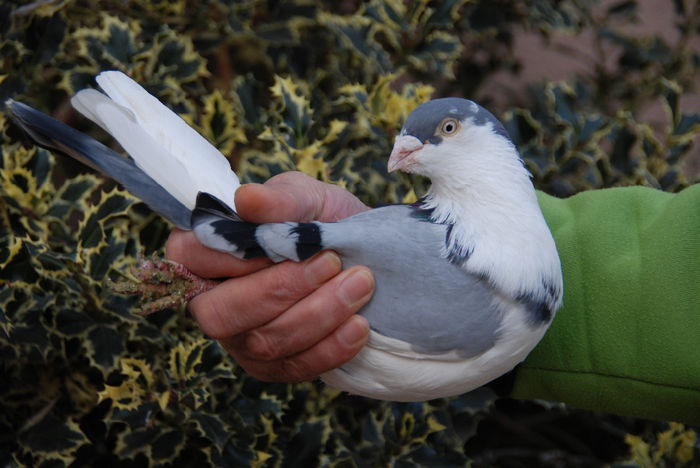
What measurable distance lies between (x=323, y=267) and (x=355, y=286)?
0.04 m

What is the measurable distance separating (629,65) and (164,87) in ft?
4.24

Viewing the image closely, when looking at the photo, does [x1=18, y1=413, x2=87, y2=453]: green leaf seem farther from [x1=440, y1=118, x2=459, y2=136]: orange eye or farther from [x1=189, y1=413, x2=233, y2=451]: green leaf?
[x1=440, y1=118, x2=459, y2=136]: orange eye

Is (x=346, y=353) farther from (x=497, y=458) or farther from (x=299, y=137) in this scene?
(x=497, y=458)

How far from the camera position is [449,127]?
76 centimetres

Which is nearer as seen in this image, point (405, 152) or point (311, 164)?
point (405, 152)

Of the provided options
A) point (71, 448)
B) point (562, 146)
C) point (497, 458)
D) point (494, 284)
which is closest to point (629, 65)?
point (562, 146)

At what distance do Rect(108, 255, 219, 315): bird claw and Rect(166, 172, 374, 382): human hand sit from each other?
0.01 meters

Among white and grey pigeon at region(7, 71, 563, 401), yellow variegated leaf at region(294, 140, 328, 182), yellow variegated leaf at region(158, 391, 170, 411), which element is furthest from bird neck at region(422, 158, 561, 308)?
yellow variegated leaf at region(158, 391, 170, 411)

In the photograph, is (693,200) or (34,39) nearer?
(693,200)

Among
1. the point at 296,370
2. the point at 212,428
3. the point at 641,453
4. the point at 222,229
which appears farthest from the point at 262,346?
the point at 641,453

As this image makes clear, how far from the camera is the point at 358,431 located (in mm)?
1389

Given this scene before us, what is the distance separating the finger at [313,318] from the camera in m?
0.72

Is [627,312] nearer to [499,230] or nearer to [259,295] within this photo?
[499,230]

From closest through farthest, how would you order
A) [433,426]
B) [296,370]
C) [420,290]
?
[420,290], [296,370], [433,426]
